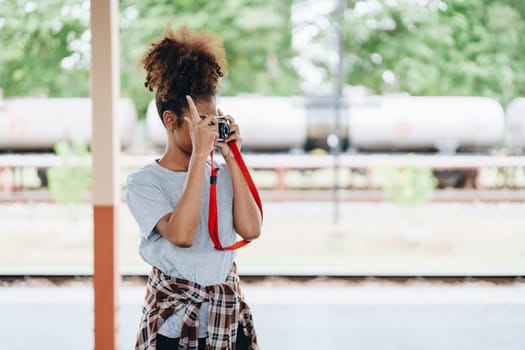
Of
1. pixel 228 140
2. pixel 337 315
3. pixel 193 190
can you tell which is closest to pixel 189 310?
pixel 193 190

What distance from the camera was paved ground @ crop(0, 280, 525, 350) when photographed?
351 cm

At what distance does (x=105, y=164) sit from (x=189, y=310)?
1796 millimetres

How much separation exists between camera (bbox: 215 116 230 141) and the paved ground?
2.49 m

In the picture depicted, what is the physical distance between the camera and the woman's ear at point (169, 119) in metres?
1.20

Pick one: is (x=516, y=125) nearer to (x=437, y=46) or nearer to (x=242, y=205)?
(x=437, y=46)

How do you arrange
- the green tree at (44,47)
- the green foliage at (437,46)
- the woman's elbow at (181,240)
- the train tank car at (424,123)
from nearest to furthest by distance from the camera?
the woman's elbow at (181,240) → the green tree at (44,47) → the green foliage at (437,46) → the train tank car at (424,123)

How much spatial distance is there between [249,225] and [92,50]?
1913 mm

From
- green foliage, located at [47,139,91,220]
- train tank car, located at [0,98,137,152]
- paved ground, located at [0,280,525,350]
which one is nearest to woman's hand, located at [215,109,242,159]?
paved ground, located at [0,280,525,350]

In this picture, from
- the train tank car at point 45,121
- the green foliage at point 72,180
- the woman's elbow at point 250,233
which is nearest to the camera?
the woman's elbow at point 250,233

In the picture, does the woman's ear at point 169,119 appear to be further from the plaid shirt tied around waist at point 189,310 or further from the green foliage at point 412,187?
the green foliage at point 412,187

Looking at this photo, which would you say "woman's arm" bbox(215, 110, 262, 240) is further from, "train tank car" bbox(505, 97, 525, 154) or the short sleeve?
"train tank car" bbox(505, 97, 525, 154)

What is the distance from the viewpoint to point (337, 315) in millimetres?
4031

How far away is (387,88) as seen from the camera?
29.0 ft

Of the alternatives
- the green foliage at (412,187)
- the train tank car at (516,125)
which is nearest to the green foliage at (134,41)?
the green foliage at (412,187)
